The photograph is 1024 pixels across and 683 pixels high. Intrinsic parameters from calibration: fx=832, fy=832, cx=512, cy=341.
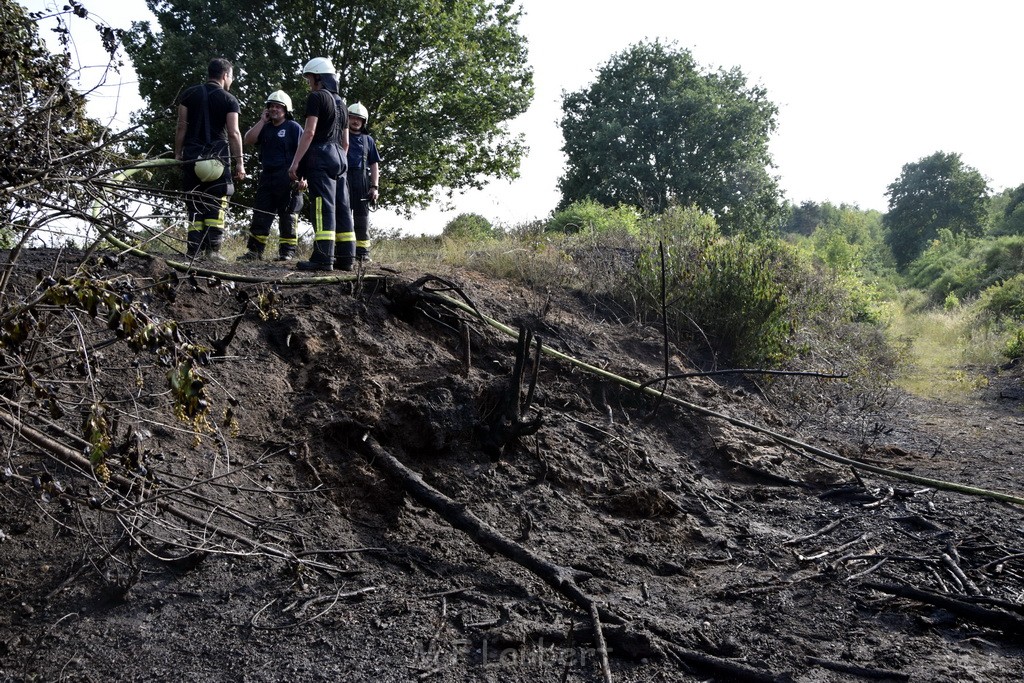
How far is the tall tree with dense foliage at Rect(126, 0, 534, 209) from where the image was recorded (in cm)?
1616

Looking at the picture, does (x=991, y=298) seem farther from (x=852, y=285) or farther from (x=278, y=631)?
(x=278, y=631)

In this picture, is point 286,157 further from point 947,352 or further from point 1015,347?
point 947,352

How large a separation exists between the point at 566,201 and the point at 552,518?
31885mm

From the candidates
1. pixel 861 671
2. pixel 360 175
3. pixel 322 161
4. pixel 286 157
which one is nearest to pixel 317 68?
pixel 286 157

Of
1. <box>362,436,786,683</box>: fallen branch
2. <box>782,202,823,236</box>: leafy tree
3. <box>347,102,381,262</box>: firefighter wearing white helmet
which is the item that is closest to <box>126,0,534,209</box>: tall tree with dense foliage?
<box>347,102,381,262</box>: firefighter wearing white helmet

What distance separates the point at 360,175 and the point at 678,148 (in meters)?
27.9

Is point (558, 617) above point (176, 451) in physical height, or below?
below

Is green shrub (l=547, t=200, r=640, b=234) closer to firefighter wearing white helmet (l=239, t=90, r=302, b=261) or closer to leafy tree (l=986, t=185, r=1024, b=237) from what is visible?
firefighter wearing white helmet (l=239, t=90, r=302, b=261)

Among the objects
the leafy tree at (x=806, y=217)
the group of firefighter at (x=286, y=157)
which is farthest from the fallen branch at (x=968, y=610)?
the leafy tree at (x=806, y=217)

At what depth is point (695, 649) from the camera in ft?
12.0

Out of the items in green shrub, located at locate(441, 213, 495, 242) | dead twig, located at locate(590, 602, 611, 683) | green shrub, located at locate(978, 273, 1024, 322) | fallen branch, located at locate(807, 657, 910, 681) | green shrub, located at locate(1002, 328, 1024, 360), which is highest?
green shrub, located at locate(441, 213, 495, 242)

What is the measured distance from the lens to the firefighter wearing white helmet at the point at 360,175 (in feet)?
30.2

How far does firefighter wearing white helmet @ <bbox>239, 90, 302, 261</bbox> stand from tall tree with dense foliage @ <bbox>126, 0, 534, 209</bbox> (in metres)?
8.26

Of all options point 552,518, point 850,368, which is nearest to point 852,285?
point 850,368
